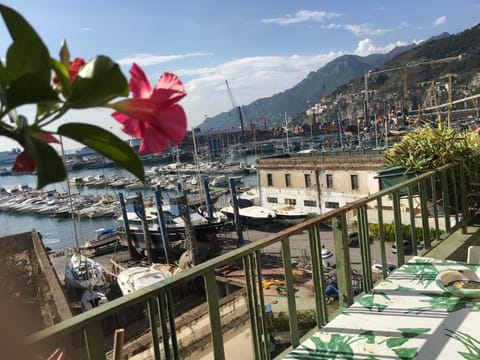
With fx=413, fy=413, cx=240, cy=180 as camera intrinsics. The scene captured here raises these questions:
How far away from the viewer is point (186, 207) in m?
19.5

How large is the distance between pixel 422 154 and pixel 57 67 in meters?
3.56

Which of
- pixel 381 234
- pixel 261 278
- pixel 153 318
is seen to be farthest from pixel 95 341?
pixel 381 234

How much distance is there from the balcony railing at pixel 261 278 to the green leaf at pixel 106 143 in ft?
0.63

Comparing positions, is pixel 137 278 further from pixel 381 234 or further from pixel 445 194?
pixel 381 234

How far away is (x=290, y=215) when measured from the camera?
2505cm

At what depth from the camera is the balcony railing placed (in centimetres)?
132

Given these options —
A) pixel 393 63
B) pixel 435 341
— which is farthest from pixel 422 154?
pixel 393 63

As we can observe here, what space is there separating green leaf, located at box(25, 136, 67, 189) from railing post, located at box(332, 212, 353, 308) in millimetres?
2158

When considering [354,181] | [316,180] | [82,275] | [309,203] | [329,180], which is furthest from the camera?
[309,203]

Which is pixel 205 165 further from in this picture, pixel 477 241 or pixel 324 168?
pixel 477 241

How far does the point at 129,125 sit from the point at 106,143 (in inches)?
2.1

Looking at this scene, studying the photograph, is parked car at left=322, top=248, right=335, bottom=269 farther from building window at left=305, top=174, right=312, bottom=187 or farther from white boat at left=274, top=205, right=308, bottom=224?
building window at left=305, top=174, right=312, bottom=187

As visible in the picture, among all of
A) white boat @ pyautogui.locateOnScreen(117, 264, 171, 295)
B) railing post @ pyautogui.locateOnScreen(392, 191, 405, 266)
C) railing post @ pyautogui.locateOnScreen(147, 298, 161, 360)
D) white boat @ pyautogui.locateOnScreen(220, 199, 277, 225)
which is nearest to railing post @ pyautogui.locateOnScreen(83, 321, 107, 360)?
railing post @ pyautogui.locateOnScreen(147, 298, 161, 360)

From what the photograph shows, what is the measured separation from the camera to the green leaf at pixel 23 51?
14.4 inches
